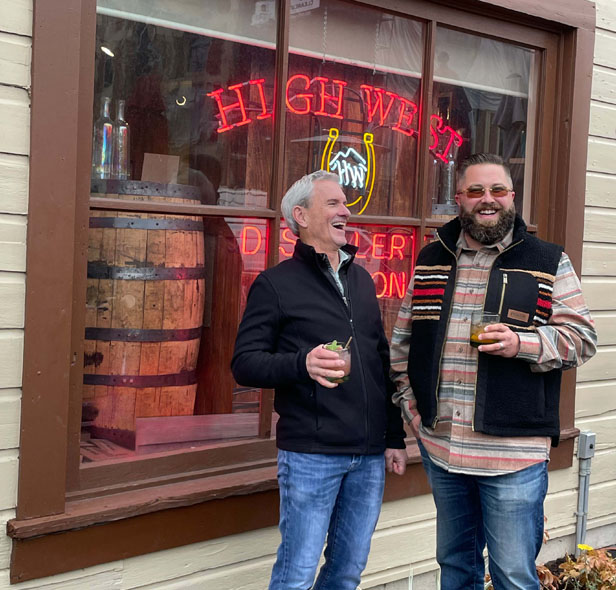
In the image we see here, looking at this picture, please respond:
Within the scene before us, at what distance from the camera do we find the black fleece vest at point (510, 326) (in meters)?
2.72

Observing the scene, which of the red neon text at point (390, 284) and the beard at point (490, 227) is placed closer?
the beard at point (490, 227)

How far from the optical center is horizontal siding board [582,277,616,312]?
4.45 meters

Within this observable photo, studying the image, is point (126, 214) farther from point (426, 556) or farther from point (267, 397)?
point (426, 556)

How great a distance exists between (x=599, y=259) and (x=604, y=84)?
35.9 inches

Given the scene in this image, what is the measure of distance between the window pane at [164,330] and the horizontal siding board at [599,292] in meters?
1.93

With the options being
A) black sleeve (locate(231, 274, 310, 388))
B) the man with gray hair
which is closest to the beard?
the man with gray hair

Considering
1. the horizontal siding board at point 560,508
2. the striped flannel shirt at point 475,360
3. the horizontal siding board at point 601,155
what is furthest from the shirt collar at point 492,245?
the horizontal siding board at point 560,508

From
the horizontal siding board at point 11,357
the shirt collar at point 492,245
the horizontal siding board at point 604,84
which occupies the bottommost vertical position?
the horizontal siding board at point 11,357

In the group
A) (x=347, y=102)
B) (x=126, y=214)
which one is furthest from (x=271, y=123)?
(x=126, y=214)

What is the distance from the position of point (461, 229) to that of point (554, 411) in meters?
0.69

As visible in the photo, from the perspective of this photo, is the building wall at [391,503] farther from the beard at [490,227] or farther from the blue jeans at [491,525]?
the beard at [490,227]

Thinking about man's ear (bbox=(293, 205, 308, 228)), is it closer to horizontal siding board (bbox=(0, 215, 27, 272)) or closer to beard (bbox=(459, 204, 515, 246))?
beard (bbox=(459, 204, 515, 246))

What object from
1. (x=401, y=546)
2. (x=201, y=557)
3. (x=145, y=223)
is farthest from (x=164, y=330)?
(x=401, y=546)

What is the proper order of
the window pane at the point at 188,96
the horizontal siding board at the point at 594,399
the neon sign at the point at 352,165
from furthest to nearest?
the horizontal siding board at the point at 594,399 < the neon sign at the point at 352,165 < the window pane at the point at 188,96
